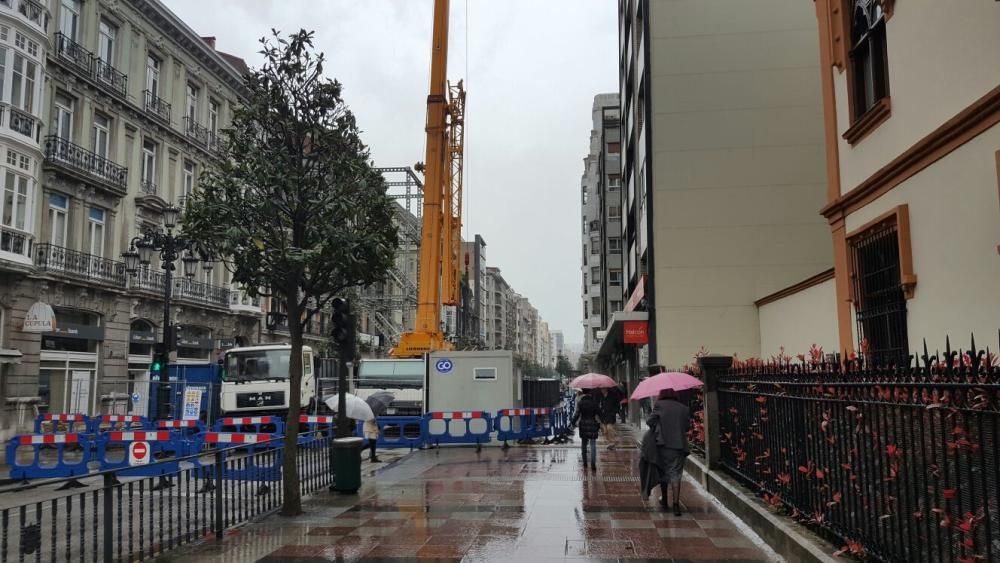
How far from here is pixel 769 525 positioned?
751cm

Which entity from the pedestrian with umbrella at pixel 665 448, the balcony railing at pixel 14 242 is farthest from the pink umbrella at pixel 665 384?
the balcony railing at pixel 14 242

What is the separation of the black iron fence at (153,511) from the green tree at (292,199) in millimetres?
562

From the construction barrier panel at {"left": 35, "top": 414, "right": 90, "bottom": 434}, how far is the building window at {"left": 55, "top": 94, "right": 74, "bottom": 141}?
11.4m

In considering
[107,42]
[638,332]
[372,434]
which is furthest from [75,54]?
[638,332]

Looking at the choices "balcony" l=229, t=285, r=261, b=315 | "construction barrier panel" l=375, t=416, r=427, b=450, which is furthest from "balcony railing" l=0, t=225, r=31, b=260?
"balcony" l=229, t=285, r=261, b=315

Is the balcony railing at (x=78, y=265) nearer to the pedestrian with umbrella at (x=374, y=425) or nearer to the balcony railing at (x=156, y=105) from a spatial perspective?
the balcony railing at (x=156, y=105)

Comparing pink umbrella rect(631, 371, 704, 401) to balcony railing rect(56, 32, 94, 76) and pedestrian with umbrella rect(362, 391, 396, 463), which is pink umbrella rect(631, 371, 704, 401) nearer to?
pedestrian with umbrella rect(362, 391, 396, 463)

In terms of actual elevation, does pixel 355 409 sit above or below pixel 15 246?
below

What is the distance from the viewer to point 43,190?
25484mm

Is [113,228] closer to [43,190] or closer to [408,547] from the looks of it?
[43,190]

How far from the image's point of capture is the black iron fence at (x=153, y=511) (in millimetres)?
6465

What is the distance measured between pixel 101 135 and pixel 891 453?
30.6 metres

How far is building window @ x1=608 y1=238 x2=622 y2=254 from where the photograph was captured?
52812 millimetres

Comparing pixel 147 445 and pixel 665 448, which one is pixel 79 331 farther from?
pixel 665 448
